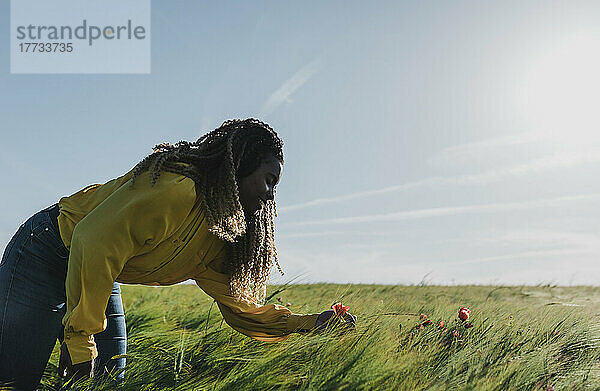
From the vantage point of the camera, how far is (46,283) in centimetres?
253

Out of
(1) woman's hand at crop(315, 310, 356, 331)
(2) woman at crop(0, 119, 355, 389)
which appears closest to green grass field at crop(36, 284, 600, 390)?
(1) woman's hand at crop(315, 310, 356, 331)

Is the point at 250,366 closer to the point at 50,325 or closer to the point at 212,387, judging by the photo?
the point at 212,387

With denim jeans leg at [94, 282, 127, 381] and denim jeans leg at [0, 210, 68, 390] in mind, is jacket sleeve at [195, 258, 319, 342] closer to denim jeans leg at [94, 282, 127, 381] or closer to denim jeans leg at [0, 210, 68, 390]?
denim jeans leg at [94, 282, 127, 381]

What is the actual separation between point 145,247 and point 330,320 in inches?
28.7

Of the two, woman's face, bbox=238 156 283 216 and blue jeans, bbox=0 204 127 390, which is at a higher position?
woman's face, bbox=238 156 283 216

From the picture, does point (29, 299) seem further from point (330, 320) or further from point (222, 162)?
point (330, 320)

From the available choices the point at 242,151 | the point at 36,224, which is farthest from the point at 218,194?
the point at 36,224

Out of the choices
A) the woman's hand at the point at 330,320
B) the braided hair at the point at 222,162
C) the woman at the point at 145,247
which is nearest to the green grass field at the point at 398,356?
the woman's hand at the point at 330,320

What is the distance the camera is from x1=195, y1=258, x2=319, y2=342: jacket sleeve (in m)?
2.64

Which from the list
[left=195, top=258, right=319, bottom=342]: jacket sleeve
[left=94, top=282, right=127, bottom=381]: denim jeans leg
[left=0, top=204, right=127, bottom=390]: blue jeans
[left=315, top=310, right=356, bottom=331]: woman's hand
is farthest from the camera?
[left=94, top=282, right=127, bottom=381]: denim jeans leg

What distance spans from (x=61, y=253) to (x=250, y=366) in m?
0.89

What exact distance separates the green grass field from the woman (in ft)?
0.60

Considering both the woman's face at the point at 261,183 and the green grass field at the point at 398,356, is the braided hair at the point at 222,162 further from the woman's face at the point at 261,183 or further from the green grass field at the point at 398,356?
the green grass field at the point at 398,356

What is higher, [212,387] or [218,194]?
[218,194]
